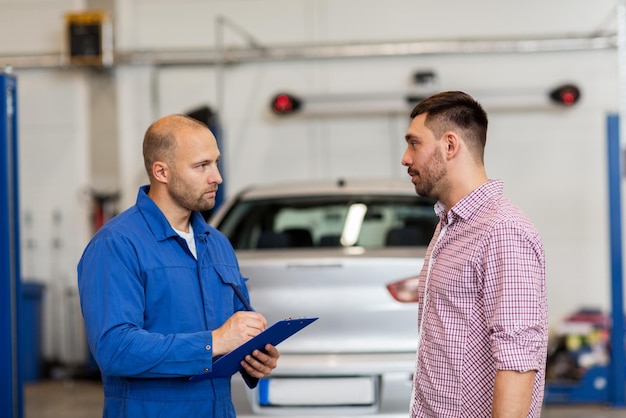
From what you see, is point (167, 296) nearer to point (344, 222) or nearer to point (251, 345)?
point (251, 345)

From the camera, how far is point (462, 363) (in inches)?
89.1

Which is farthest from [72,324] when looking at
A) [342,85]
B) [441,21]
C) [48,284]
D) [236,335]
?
[236,335]

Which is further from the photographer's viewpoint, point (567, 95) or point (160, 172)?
point (567, 95)

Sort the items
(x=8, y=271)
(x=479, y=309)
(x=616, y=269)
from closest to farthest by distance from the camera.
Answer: (x=479, y=309) < (x=8, y=271) < (x=616, y=269)

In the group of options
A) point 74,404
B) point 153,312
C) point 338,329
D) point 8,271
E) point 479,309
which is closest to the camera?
point 479,309

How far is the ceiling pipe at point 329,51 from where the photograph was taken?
8.41 meters

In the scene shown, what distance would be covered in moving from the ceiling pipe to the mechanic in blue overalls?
597 cm

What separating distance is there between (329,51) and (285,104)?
877 mm

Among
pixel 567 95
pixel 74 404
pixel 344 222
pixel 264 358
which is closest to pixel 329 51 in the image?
pixel 567 95

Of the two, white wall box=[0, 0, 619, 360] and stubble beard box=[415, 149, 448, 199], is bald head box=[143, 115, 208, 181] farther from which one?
white wall box=[0, 0, 619, 360]

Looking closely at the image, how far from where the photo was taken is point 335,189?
4.92m

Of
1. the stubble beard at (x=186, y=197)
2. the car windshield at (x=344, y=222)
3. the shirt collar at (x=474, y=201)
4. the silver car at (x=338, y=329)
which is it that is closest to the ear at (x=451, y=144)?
the shirt collar at (x=474, y=201)

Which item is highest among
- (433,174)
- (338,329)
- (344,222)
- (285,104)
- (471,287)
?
(285,104)

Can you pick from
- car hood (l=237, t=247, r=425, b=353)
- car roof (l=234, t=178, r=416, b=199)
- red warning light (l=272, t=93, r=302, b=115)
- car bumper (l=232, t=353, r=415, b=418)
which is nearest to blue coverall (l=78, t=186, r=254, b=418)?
car bumper (l=232, t=353, r=415, b=418)
